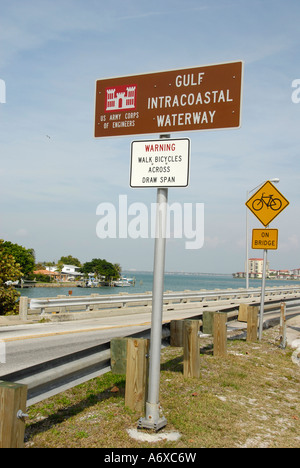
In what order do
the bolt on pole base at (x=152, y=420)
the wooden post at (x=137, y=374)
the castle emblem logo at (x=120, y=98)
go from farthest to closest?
1. the castle emblem logo at (x=120, y=98)
2. the wooden post at (x=137, y=374)
3. the bolt on pole base at (x=152, y=420)

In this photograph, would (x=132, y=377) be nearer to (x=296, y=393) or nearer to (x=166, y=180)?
(x=166, y=180)

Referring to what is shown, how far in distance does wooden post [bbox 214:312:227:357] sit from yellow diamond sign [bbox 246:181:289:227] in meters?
4.06

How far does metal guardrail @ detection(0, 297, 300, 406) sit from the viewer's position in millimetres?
3826

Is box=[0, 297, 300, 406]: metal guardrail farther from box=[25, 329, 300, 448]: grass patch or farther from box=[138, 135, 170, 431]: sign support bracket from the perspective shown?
box=[138, 135, 170, 431]: sign support bracket

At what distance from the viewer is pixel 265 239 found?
11398 millimetres

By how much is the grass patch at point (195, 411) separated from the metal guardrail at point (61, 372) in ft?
1.62

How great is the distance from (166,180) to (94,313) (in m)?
15.3

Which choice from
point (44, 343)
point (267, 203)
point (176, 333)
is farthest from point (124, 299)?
point (176, 333)

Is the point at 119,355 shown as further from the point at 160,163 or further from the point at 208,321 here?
the point at 208,321

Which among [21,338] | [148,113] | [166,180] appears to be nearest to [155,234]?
A: [166,180]

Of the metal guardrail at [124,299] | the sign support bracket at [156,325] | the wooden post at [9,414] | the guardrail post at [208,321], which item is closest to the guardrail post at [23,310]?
the metal guardrail at [124,299]

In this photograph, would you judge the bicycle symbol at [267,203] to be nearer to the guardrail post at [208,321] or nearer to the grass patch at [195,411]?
the guardrail post at [208,321]

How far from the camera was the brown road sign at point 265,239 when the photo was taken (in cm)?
1128

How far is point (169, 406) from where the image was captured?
5.32 meters
